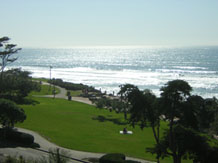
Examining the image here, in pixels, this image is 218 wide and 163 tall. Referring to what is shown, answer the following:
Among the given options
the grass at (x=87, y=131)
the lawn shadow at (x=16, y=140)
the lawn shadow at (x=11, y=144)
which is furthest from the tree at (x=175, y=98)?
the lawn shadow at (x=16, y=140)

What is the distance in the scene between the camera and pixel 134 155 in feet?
82.0

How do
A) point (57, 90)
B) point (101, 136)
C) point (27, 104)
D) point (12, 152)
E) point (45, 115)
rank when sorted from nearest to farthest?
point (12, 152)
point (101, 136)
point (45, 115)
point (27, 104)
point (57, 90)

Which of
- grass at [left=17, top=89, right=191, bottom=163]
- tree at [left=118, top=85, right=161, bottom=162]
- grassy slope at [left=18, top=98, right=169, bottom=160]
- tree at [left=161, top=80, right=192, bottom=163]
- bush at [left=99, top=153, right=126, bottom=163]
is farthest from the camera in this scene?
grassy slope at [left=18, top=98, right=169, bottom=160]

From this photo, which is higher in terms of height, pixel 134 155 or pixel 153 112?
pixel 153 112

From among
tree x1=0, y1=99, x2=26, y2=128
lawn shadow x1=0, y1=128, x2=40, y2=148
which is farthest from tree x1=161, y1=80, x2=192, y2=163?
tree x1=0, y1=99, x2=26, y2=128

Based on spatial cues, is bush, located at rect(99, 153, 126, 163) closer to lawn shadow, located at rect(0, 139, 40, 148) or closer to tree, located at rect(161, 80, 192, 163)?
tree, located at rect(161, 80, 192, 163)

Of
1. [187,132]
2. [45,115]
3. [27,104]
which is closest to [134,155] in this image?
[187,132]

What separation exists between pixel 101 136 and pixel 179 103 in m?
14.5

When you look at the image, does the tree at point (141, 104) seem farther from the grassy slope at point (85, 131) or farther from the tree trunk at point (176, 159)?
the grassy slope at point (85, 131)

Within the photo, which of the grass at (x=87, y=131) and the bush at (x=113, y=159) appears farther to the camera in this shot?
the grass at (x=87, y=131)

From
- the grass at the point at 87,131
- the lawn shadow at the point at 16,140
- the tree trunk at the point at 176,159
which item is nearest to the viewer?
the tree trunk at the point at 176,159

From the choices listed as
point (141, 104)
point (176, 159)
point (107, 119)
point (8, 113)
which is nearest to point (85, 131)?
point (107, 119)

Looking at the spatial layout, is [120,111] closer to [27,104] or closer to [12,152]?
[27,104]

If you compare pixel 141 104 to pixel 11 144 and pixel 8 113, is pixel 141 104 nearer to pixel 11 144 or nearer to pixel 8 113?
pixel 11 144
